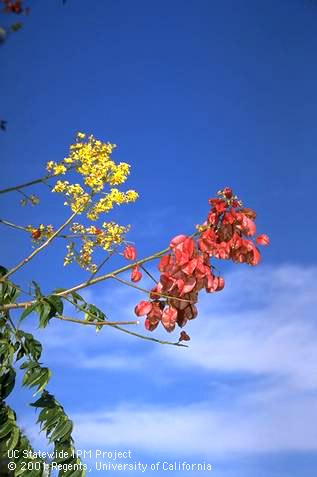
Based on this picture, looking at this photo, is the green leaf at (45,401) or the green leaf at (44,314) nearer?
the green leaf at (44,314)

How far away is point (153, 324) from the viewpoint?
81.5 inches

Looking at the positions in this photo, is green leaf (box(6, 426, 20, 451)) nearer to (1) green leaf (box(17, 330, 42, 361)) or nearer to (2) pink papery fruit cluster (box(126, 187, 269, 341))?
(1) green leaf (box(17, 330, 42, 361))

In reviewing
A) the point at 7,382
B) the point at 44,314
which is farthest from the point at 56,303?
the point at 7,382

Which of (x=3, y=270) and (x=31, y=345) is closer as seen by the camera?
(x=31, y=345)

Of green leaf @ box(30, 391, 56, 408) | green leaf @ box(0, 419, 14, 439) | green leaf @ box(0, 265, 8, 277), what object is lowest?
green leaf @ box(0, 419, 14, 439)

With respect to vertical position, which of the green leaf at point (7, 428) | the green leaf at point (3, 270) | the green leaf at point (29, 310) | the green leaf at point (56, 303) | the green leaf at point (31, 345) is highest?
the green leaf at point (3, 270)

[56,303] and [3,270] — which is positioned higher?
[3,270]

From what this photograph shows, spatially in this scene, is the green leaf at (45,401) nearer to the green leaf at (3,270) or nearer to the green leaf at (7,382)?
the green leaf at (7,382)

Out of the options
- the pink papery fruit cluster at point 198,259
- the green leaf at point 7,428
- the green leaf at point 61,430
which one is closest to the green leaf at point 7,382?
the green leaf at point 7,428

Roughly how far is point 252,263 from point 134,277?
41cm

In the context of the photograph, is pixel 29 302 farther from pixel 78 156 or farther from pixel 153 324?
pixel 78 156

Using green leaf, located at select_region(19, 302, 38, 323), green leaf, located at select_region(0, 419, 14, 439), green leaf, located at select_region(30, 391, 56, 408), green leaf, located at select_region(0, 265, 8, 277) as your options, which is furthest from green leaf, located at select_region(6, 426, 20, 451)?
green leaf, located at select_region(0, 265, 8, 277)

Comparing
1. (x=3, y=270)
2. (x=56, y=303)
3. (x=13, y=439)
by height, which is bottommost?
(x=13, y=439)

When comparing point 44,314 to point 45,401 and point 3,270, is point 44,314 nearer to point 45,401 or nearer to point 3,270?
point 45,401
